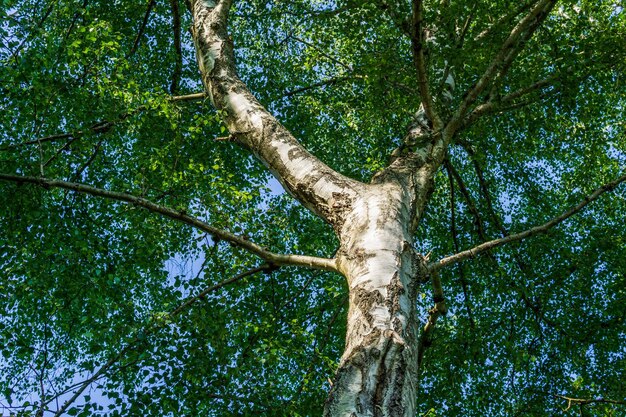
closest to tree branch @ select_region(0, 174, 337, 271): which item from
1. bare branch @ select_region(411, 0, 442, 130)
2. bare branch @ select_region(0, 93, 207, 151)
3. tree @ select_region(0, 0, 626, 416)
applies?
tree @ select_region(0, 0, 626, 416)

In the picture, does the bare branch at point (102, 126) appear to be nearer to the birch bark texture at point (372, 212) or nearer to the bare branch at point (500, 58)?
the birch bark texture at point (372, 212)

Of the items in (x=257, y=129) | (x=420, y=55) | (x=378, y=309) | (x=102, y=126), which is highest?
(x=102, y=126)

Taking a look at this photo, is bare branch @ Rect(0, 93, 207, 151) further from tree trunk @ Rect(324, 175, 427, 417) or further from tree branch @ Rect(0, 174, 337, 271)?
tree trunk @ Rect(324, 175, 427, 417)

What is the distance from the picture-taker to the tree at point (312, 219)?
4926mm

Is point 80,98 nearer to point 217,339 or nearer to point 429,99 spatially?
point 217,339

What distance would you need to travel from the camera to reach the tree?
16.2 feet

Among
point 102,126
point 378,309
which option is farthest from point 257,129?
point 102,126

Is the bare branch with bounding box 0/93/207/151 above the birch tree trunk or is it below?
above

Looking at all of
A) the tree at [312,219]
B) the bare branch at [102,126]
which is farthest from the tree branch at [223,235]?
the bare branch at [102,126]

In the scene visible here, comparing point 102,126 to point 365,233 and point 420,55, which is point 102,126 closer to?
point 420,55

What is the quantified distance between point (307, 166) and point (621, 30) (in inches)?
229

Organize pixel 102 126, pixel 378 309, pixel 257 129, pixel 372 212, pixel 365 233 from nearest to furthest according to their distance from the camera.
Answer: pixel 378 309
pixel 365 233
pixel 372 212
pixel 257 129
pixel 102 126

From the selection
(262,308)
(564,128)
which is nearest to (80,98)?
(262,308)

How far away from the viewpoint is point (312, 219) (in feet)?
34.6
